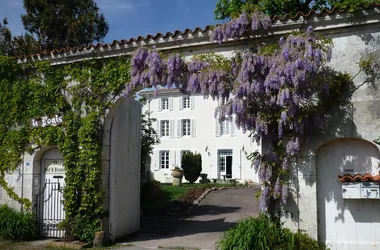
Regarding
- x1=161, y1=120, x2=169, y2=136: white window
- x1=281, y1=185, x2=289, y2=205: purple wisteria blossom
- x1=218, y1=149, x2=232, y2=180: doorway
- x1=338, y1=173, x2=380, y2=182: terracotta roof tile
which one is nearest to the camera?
x1=338, y1=173, x2=380, y2=182: terracotta roof tile

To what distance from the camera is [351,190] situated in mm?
7738

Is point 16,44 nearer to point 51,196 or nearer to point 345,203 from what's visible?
point 51,196

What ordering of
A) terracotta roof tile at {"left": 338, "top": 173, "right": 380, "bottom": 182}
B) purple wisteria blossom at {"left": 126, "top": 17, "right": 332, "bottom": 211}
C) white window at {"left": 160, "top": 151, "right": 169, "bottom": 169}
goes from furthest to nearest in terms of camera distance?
white window at {"left": 160, "top": 151, "right": 169, "bottom": 169} → purple wisteria blossom at {"left": 126, "top": 17, "right": 332, "bottom": 211} → terracotta roof tile at {"left": 338, "top": 173, "right": 380, "bottom": 182}

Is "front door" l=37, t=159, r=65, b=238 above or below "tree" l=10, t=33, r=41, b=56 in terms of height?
below

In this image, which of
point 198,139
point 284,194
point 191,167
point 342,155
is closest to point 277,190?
point 284,194

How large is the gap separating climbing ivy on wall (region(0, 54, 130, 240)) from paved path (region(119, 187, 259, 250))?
5.43 feet

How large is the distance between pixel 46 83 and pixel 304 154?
7152mm

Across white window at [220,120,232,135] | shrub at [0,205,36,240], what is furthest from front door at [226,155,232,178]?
shrub at [0,205,36,240]

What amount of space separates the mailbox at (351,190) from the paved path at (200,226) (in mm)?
2752

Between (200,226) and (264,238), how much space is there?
5.66 meters

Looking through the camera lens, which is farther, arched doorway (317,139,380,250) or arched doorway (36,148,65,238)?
arched doorway (36,148,65,238)

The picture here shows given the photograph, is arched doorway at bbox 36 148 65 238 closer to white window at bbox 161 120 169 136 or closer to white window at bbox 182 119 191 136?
white window at bbox 182 119 191 136

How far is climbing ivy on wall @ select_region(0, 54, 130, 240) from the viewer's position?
408 inches

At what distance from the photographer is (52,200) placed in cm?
1125
